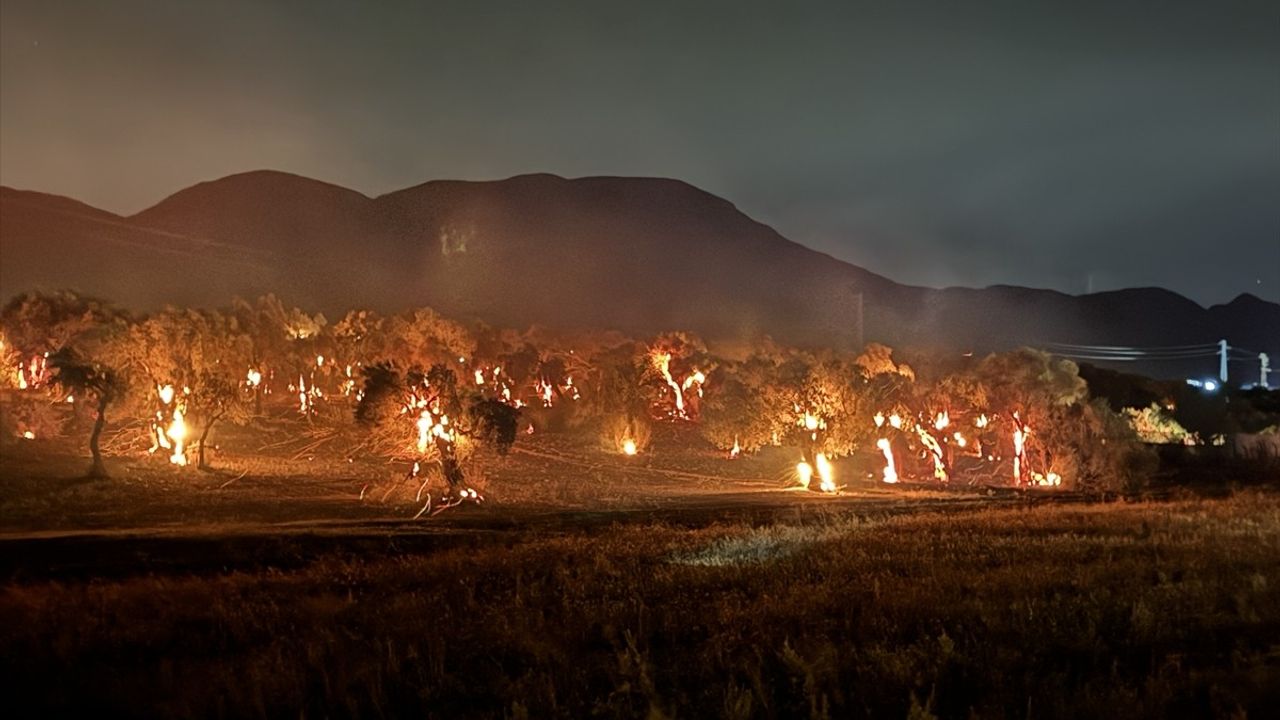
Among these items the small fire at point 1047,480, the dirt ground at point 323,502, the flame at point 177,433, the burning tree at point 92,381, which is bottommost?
the dirt ground at point 323,502

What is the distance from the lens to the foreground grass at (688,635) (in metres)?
8.50

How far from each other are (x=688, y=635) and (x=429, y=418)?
29.4 m

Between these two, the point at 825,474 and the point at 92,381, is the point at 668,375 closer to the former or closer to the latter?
the point at 825,474

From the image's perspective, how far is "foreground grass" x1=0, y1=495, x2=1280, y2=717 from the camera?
27.9 feet

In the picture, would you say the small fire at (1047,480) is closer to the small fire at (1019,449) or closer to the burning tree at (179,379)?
the small fire at (1019,449)

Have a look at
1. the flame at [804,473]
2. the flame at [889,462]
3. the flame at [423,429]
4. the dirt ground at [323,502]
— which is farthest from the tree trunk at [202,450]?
the flame at [889,462]

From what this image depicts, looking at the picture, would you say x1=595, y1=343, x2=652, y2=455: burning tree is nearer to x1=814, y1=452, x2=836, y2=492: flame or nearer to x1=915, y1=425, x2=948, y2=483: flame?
x1=814, y1=452, x2=836, y2=492: flame

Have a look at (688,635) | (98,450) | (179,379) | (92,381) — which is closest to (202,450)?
(179,379)

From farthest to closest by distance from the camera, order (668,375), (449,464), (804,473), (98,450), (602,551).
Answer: (668,375)
(804,473)
(98,450)
(449,464)
(602,551)

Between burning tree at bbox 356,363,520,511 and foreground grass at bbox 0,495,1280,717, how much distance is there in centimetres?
2021

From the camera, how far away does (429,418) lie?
3941 cm

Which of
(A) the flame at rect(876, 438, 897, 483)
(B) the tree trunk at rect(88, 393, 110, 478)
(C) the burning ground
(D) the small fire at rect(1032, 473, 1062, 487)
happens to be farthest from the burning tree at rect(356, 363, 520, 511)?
(D) the small fire at rect(1032, 473, 1062, 487)

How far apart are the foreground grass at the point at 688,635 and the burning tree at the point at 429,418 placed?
20.2 meters

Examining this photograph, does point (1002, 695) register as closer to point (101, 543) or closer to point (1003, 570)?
point (1003, 570)
